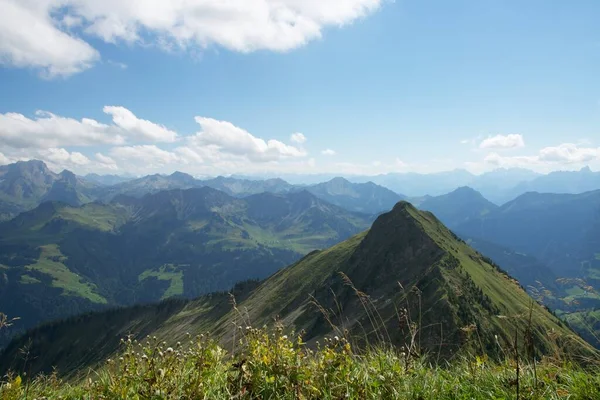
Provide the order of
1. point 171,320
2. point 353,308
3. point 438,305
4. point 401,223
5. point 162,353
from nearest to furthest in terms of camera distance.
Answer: point 162,353, point 438,305, point 353,308, point 401,223, point 171,320

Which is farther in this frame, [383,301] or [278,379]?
[383,301]

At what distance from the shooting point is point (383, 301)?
77.2 meters

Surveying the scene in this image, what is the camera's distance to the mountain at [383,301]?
48438 millimetres

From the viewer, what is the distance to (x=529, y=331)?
617 cm

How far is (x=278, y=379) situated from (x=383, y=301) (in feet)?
249

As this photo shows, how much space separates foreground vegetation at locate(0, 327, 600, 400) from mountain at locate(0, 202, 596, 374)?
3.10 feet

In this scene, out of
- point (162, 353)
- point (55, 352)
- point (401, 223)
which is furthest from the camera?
point (55, 352)

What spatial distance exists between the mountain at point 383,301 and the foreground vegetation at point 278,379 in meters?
0.95

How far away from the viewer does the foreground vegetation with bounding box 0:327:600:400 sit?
5625 mm

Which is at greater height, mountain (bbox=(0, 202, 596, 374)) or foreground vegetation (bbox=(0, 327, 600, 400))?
foreground vegetation (bbox=(0, 327, 600, 400))

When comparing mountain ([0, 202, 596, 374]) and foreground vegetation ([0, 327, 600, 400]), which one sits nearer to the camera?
foreground vegetation ([0, 327, 600, 400])

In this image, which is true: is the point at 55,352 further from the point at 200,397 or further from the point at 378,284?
the point at 200,397

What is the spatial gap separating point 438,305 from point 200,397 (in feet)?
193

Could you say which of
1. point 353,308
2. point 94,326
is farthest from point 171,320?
point 353,308
